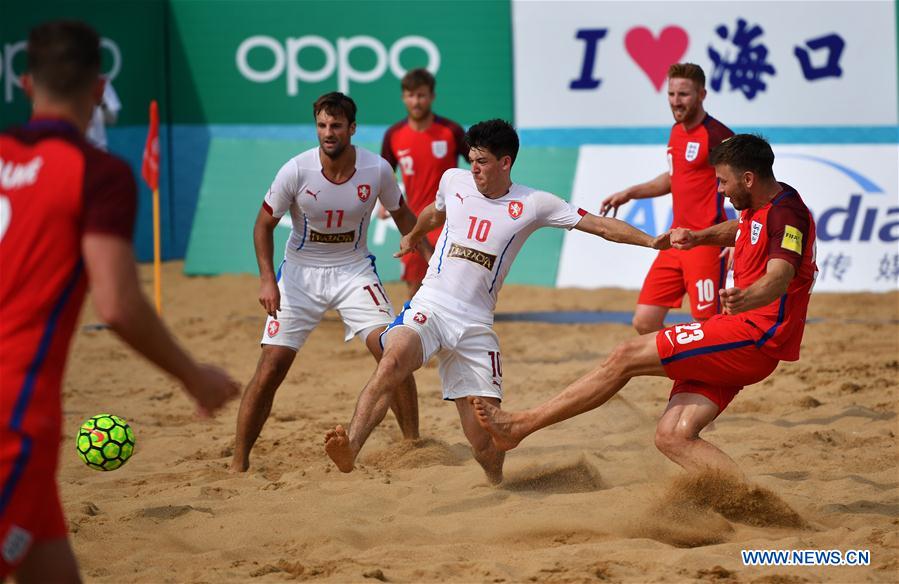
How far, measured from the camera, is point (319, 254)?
6969mm

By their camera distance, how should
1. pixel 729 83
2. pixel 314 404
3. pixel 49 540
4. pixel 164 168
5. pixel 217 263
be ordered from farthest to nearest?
pixel 164 168, pixel 217 263, pixel 729 83, pixel 314 404, pixel 49 540

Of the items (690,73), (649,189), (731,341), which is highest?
(690,73)

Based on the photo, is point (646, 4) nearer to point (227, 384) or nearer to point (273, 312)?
point (273, 312)

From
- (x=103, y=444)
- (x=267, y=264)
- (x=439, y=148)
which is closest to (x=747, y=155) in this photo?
(x=267, y=264)

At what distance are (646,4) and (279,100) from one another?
4.61 meters

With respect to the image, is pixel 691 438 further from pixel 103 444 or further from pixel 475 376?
pixel 103 444

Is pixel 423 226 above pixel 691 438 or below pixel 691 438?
above

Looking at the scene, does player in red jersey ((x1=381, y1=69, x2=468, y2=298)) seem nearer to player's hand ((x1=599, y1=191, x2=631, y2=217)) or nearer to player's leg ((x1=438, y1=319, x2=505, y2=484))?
player's hand ((x1=599, y1=191, x2=631, y2=217))

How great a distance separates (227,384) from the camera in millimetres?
3383

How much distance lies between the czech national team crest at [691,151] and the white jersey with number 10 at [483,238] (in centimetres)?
177

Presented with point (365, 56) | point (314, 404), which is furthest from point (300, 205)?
point (365, 56)

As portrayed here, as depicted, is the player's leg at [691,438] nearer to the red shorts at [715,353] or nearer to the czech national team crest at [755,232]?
the red shorts at [715,353]

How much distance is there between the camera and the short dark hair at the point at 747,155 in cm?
546

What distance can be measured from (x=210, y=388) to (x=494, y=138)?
3067 millimetres
